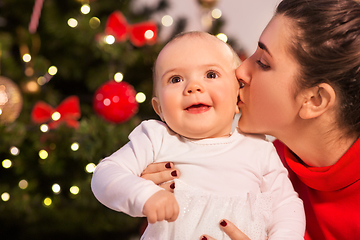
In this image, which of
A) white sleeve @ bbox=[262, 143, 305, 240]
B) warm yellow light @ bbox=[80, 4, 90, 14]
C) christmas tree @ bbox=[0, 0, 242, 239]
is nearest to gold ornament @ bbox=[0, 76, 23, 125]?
christmas tree @ bbox=[0, 0, 242, 239]

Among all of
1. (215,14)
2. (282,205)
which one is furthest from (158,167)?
(215,14)

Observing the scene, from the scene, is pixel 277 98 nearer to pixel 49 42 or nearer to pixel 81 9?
pixel 81 9

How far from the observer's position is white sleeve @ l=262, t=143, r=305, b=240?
0.85 metres

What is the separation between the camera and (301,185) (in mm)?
1147

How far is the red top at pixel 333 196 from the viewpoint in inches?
37.0

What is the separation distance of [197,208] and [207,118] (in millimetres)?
245

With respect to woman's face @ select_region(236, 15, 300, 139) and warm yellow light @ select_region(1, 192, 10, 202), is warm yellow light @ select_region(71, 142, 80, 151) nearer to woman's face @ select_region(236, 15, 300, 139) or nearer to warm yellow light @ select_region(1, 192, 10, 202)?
warm yellow light @ select_region(1, 192, 10, 202)

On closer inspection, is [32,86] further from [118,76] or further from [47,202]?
[47,202]

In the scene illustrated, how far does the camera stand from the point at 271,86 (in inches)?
36.0

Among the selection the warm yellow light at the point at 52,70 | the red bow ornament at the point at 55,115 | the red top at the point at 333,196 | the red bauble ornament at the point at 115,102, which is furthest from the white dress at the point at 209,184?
the warm yellow light at the point at 52,70

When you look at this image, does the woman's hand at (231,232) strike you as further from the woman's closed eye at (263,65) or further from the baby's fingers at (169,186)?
the woman's closed eye at (263,65)

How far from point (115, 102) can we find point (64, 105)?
1.06 feet

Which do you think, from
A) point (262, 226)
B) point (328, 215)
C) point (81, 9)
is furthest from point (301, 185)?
point (81, 9)

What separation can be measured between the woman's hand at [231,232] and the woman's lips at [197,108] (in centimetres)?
30
